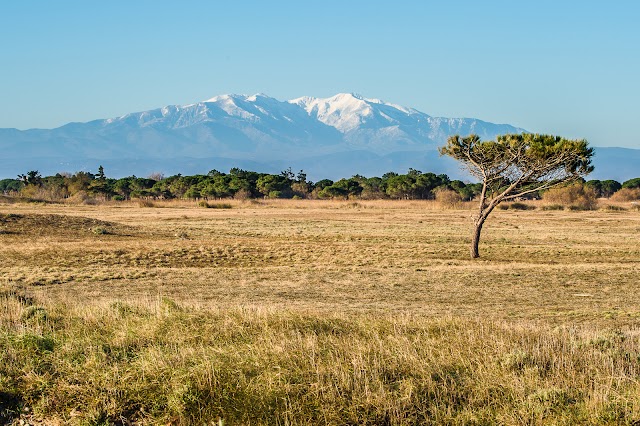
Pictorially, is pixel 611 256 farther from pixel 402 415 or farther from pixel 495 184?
pixel 402 415

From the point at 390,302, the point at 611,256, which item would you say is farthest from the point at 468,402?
the point at 611,256

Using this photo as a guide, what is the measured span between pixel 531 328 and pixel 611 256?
80.4 ft

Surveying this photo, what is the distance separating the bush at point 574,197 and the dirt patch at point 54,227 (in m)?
55.7

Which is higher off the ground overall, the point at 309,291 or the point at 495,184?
the point at 495,184

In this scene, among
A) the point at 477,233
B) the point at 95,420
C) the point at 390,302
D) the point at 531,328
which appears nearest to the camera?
the point at 95,420

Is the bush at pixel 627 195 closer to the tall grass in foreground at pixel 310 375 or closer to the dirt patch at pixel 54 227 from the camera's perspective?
the dirt patch at pixel 54 227

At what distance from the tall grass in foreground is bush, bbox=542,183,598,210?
7591 cm

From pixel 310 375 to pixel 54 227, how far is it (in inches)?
1437

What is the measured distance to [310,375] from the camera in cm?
858

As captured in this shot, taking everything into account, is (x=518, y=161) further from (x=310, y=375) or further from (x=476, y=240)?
(x=310, y=375)

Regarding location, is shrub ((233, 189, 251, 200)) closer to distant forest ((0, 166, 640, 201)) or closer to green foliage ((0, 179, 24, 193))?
distant forest ((0, 166, 640, 201))

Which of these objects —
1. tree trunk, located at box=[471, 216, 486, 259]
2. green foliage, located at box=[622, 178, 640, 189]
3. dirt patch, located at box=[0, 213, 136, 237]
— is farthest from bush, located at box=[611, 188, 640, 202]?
dirt patch, located at box=[0, 213, 136, 237]

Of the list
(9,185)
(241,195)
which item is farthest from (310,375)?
(9,185)

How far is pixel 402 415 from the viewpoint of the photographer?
25.1 ft
